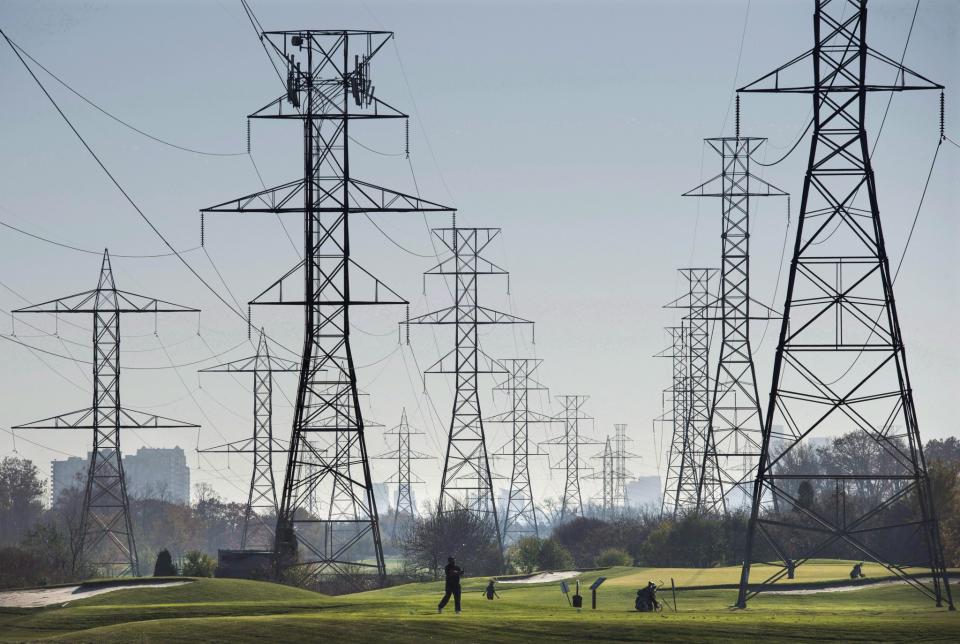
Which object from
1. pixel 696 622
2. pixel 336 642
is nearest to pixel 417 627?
pixel 336 642

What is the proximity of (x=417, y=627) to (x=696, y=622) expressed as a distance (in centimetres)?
848

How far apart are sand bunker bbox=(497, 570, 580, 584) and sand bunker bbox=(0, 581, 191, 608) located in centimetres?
2843

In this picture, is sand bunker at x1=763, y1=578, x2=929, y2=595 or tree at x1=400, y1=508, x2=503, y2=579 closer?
sand bunker at x1=763, y1=578, x2=929, y2=595

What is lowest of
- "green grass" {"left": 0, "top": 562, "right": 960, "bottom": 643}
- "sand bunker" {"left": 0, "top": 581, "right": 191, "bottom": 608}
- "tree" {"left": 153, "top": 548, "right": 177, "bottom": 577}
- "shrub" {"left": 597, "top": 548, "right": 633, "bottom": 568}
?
"green grass" {"left": 0, "top": 562, "right": 960, "bottom": 643}

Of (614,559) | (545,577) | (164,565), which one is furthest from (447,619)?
(614,559)

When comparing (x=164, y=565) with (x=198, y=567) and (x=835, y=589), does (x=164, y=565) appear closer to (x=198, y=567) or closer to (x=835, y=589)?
(x=198, y=567)

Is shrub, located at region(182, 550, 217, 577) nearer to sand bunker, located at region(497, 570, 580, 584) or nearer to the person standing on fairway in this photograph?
sand bunker, located at region(497, 570, 580, 584)

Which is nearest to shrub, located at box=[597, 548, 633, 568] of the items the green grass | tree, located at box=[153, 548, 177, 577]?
tree, located at box=[153, 548, 177, 577]

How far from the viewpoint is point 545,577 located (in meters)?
95.8

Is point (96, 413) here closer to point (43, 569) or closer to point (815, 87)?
point (43, 569)

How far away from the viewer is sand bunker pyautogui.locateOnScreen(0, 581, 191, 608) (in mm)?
61500

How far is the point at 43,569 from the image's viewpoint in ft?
329

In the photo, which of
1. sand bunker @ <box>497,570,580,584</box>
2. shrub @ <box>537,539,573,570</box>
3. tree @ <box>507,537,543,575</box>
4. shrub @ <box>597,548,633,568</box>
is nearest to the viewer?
sand bunker @ <box>497,570,580,584</box>

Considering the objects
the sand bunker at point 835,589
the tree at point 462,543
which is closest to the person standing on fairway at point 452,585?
the sand bunker at point 835,589
